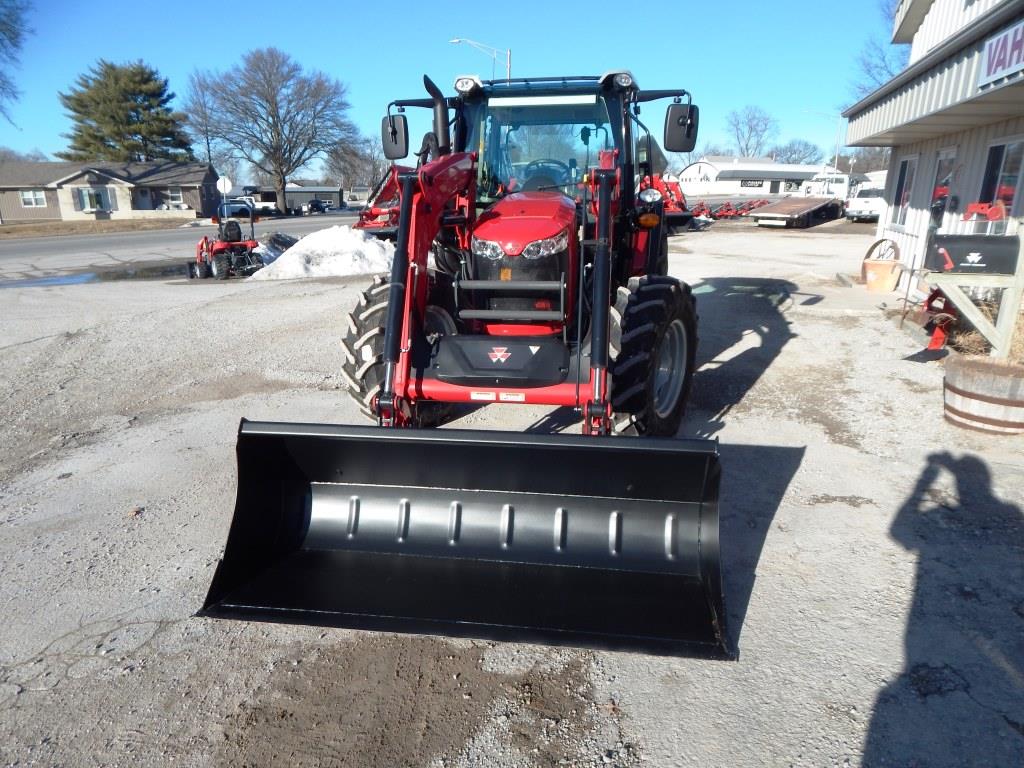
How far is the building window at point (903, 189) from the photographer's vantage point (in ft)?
40.6

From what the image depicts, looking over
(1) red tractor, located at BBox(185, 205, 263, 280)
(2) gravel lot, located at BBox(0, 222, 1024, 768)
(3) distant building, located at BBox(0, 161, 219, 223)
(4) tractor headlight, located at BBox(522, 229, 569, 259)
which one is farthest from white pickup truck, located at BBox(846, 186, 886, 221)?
(3) distant building, located at BBox(0, 161, 219, 223)

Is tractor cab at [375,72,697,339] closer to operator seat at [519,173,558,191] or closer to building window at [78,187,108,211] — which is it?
operator seat at [519,173,558,191]

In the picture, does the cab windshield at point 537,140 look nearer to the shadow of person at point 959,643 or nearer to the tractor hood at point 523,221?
the tractor hood at point 523,221

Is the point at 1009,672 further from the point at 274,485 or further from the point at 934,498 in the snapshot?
the point at 274,485

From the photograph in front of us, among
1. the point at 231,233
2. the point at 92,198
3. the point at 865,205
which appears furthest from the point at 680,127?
the point at 92,198

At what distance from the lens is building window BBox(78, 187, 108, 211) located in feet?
171

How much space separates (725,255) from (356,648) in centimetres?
1789

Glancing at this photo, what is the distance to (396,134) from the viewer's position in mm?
5129

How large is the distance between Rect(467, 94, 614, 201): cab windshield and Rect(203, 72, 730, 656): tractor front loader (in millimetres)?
491

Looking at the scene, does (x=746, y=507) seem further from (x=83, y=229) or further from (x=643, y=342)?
(x=83, y=229)

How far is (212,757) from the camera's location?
2.39 m

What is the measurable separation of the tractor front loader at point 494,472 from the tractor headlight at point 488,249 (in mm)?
15

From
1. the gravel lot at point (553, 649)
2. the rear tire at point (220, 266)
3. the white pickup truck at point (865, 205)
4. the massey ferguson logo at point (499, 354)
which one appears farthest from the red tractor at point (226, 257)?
the white pickup truck at point (865, 205)

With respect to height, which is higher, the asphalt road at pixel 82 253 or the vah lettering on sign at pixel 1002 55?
the vah lettering on sign at pixel 1002 55
